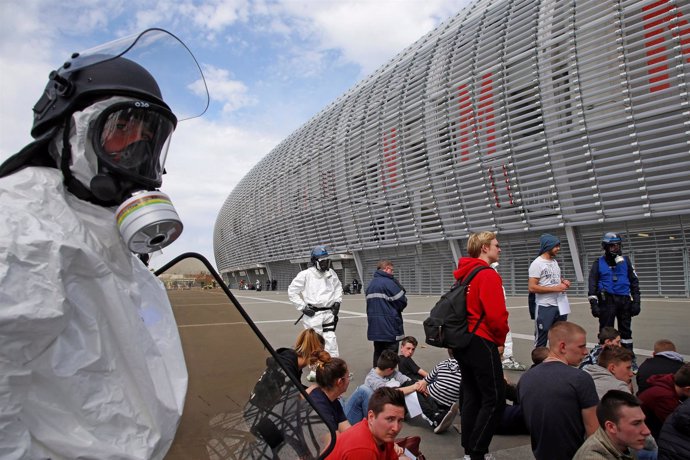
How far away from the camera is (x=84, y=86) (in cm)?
132

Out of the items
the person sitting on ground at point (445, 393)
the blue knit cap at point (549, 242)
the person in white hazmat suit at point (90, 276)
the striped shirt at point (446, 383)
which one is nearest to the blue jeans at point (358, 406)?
the person sitting on ground at point (445, 393)

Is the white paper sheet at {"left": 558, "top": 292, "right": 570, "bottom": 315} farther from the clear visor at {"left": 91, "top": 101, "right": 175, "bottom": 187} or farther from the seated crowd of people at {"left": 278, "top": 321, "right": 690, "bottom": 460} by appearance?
the clear visor at {"left": 91, "top": 101, "right": 175, "bottom": 187}

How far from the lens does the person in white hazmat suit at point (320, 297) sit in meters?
6.66

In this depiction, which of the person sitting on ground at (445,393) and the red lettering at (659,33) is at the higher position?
the red lettering at (659,33)

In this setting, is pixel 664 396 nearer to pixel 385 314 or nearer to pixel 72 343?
pixel 385 314

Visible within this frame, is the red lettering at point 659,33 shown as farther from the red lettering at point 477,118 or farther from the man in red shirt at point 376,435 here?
the man in red shirt at point 376,435

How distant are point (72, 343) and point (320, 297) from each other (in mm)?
5767

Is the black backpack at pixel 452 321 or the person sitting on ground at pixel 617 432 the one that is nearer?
the person sitting on ground at pixel 617 432

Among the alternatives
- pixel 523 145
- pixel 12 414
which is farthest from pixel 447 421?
pixel 523 145

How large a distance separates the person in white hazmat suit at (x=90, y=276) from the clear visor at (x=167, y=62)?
0.01m

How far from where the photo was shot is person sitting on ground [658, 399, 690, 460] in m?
2.77

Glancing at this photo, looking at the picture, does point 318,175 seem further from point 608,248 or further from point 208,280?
point 208,280

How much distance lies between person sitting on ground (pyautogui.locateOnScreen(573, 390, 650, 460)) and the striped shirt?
1807 millimetres

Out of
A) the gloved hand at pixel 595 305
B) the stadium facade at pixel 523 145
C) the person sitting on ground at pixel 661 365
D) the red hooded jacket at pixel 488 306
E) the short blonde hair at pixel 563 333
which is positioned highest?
the stadium facade at pixel 523 145
